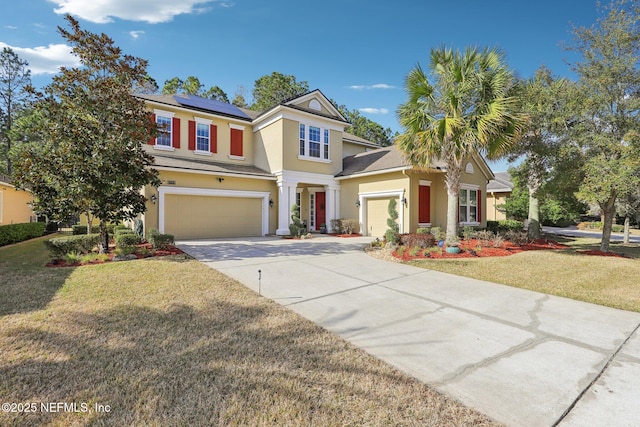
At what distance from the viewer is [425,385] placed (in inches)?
111

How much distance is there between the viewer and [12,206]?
50.2ft

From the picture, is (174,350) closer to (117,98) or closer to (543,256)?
(117,98)

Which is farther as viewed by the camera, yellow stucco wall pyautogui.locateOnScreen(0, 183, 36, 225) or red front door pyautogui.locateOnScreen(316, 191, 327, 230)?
red front door pyautogui.locateOnScreen(316, 191, 327, 230)

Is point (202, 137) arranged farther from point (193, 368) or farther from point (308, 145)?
point (193, 368)

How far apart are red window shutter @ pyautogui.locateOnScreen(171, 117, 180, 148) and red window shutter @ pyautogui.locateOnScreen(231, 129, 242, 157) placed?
291cm

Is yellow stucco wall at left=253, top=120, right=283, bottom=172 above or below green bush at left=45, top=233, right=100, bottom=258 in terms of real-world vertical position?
above

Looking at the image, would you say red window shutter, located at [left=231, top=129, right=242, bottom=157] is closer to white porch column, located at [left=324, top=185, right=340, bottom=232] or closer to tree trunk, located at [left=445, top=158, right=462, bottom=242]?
white porch column, located at [left=324, top=185, right=340, bottom=232]

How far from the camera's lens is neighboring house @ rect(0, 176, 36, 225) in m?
14.1

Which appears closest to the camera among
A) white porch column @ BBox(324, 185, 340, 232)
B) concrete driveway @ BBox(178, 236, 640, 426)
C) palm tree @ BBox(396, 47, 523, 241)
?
concrete driveway @ BBox(178, 236, 640, 426)

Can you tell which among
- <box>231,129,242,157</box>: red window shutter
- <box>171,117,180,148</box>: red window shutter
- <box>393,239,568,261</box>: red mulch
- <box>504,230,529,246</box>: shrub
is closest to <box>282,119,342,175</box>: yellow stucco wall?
<box>231,129,242,157</box>: red window shutter

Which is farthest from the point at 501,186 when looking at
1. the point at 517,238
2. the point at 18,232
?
the point at 18,232

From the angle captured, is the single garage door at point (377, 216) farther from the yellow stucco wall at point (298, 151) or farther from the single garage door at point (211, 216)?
the single garage door at point (211, 216)

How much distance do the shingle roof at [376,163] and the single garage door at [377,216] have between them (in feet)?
5.74

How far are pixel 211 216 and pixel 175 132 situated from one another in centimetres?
500
